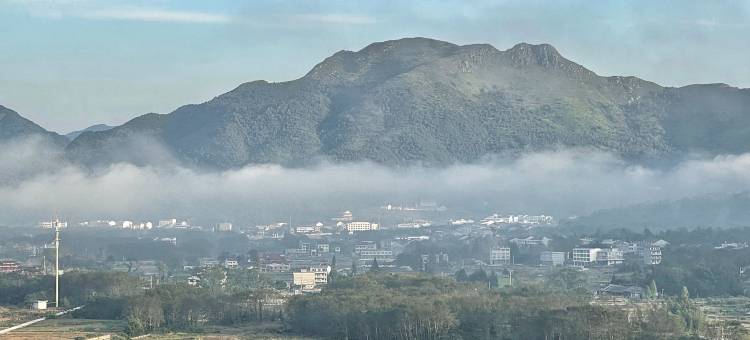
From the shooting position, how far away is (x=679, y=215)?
185m

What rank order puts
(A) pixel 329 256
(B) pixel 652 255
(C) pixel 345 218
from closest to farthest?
(B) pixel 652 255
(A) pixel 329 256
(C) pixel 345 218

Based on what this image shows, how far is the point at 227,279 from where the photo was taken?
104500mm

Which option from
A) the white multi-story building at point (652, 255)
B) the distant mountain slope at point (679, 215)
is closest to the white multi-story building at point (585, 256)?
the white multi-story building at point (652, 255)

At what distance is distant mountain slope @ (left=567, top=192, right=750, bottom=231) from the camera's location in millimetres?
177750

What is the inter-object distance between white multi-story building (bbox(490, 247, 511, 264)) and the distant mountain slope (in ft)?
125

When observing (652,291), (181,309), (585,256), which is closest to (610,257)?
(585,256)

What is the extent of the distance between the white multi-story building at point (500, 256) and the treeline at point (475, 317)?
172 feet

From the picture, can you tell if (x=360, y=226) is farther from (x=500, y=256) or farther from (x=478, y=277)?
(x=478, y=277)

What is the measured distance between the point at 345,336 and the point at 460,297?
7918 millimetres

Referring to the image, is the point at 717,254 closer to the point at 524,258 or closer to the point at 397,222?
the point at 524,258

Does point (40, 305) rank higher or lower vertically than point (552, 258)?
lower

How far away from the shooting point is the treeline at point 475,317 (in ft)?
210

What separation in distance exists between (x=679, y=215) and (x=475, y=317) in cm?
12017

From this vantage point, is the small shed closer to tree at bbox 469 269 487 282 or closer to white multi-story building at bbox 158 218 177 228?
tree at bbox 469 269 487 282
